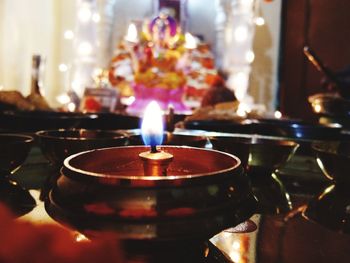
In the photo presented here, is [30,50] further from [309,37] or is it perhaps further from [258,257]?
[258,257]

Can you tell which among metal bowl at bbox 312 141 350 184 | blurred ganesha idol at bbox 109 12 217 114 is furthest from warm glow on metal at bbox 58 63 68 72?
metal bowl at bbox 312 141 350 184

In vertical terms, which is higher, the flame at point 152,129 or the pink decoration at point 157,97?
the flame at point 152,129

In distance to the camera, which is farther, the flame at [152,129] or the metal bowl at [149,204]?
the flame at [152,129]

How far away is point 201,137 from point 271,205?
0.82ft

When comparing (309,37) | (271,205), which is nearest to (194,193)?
(271,205)

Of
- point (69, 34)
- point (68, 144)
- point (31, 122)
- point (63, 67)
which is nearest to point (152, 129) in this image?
point (68, 144)

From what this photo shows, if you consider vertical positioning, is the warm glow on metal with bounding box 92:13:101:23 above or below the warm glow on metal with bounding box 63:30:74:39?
above

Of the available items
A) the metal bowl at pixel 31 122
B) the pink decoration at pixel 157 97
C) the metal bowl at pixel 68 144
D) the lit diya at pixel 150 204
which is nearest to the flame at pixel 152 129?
the lit diya at pixel 150 204

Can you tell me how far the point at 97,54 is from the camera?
682 cm

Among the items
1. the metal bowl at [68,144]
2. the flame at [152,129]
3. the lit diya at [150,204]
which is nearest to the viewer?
the lit diya at [150,204]

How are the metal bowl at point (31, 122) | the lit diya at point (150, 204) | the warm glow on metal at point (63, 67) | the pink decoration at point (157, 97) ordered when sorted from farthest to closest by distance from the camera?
the warm glow on metal at point (63, 67) < the pink decoration at point (157, 97) < the metal bowl at point (31, 122) < the lit diya at point (150, 204)

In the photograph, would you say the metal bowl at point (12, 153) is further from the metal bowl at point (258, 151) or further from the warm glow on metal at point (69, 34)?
the warm glow on metal at point (69, 34)

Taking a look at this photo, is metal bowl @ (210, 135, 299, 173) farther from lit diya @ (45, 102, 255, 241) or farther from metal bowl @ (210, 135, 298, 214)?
lit diya @ (45, 102, 255, 241)

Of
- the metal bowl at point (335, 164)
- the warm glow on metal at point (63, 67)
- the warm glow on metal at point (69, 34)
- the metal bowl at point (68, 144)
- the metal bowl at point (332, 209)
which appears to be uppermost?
the warm glow on metal at point (69, 34)
